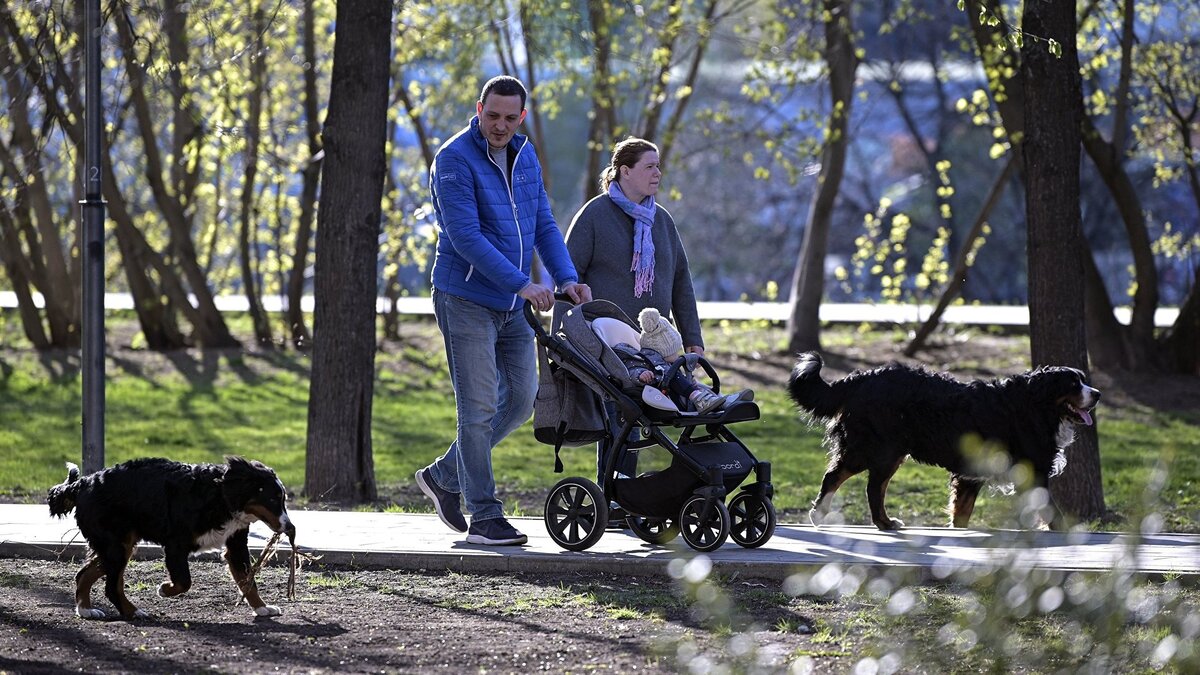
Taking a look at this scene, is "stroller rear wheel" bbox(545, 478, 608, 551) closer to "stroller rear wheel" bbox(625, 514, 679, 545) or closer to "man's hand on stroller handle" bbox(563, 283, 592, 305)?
"stroller rear wheel" bbox(625, 514, 679, 545)

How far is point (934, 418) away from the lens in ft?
25.5

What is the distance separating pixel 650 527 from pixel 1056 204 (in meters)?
3.37

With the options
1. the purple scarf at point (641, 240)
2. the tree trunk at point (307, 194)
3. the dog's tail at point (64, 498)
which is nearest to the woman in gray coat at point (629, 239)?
the purple scarf at point (641, 240)

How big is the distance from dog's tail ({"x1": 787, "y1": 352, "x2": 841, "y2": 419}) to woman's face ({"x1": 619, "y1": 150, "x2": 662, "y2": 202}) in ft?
3.96

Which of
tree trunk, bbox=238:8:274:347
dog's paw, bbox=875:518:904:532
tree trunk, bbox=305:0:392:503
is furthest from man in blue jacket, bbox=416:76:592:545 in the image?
tree trunk, bbox=238:8:274:347

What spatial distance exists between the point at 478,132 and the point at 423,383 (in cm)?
1055

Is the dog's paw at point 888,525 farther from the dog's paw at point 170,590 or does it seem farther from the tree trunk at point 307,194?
the tree trunk at point 307,194

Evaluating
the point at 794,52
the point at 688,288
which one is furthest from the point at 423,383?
the point at 688,288

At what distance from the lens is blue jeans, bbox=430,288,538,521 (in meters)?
7.12

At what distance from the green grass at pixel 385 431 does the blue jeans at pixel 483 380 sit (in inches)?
34.5

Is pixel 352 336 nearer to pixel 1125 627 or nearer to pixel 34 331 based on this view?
pixel 1125 627

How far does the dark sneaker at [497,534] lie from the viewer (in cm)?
731

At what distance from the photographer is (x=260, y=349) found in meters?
19.9

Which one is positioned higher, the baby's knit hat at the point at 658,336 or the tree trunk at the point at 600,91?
the tree trunk at the point at 600,91
